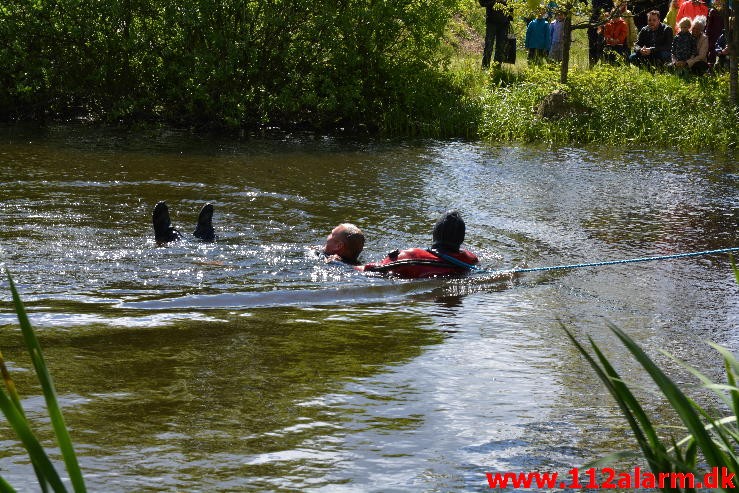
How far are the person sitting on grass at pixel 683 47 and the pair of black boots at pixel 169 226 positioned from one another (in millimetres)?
11494

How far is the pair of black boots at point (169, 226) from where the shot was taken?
8852 mm

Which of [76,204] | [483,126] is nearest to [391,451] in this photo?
[76,204]

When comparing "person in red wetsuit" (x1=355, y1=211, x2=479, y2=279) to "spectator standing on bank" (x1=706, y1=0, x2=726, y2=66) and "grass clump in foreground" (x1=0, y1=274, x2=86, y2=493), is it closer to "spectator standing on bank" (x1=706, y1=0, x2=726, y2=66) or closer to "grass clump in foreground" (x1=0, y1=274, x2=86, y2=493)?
"grass clump in foreground" (x1=0, y1=274, x2=86, y2=493)

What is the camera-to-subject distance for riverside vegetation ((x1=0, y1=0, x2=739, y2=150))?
16844mm

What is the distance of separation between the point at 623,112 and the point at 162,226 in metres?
10.1

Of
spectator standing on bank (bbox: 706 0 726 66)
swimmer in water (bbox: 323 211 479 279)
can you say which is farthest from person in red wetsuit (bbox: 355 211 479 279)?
spectator standing on bank (bbox: 706 0 726 66)

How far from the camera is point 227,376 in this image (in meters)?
5.37

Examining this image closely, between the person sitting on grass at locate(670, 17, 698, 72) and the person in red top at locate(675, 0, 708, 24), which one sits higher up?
the person in red top at locate(675, 0, 708, 24)

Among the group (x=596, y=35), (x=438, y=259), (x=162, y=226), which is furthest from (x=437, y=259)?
(x=596, y=35)

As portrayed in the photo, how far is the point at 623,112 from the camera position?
55.1ft

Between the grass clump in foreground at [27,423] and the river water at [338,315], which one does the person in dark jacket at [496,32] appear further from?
the grass clump in foreground at [27,423]

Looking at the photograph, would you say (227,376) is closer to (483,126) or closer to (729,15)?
(483,126)

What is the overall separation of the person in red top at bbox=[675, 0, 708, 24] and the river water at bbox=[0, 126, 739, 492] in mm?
5364

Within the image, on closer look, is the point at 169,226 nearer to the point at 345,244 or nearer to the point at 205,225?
the point at 205,225
